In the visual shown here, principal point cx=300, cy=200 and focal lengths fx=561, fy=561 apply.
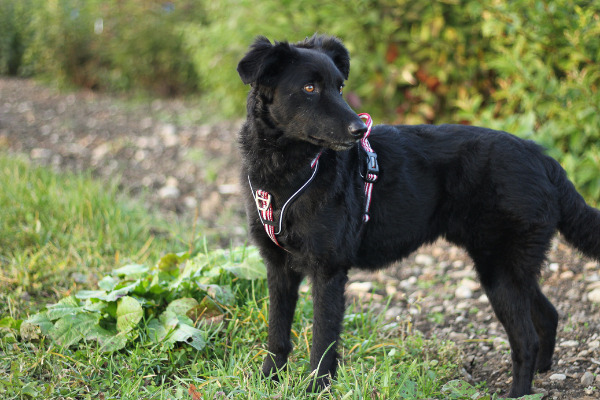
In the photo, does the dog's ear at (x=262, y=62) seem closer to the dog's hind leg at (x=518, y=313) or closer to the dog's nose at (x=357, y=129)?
the dog's nose at (x=357, y=129)

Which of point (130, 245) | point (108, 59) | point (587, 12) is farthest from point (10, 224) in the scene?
point (108, 59)

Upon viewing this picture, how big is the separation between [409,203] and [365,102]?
359 centimetres

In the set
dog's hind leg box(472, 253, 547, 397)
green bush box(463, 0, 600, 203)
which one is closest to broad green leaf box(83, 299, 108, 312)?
dog's hind leg box(472, 253, 547, 397)

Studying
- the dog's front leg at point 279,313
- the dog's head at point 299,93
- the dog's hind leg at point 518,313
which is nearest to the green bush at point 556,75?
the dog's hind leg at point 518,313

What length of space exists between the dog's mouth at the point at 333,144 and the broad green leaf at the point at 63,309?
1.54 meters

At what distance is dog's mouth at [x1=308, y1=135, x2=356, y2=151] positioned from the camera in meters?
2.38

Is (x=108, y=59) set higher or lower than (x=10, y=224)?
higher

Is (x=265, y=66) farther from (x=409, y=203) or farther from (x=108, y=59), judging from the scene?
(x=108, y=59)

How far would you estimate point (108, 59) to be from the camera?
388 inches

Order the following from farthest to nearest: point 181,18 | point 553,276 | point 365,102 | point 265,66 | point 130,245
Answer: point 181,18 → point 365,102 → point 130,245 → point 553,276 → point 265,66

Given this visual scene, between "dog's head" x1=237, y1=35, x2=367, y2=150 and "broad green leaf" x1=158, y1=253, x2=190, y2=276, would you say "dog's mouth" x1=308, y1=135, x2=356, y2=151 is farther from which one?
"broad green leaf" x1=158, y1=253, x2=190, y2=276

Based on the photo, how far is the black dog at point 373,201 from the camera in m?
2.49

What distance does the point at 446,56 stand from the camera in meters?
5.54

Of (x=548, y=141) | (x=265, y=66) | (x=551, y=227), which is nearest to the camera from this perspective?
(x=265, y=66)
